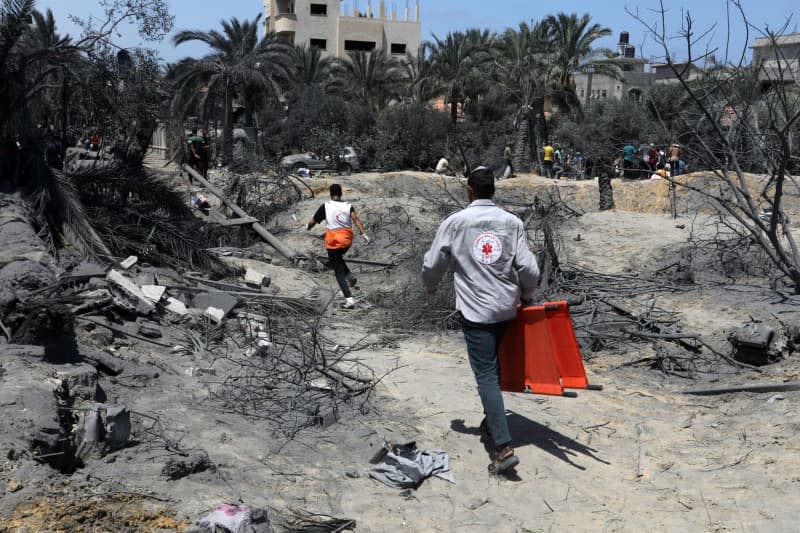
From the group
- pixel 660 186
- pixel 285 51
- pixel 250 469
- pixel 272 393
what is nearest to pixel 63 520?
pixel 250 469

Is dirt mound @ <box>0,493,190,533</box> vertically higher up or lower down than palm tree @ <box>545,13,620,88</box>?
lower down

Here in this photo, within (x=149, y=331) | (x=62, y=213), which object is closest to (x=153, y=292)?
(x=149, y=331)

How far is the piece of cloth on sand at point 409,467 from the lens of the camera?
14.8 ft

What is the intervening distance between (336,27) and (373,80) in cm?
2216

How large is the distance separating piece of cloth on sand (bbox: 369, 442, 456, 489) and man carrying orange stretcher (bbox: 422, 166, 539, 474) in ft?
1.01

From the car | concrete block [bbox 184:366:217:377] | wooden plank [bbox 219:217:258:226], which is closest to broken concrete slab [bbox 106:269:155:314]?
concrete block [bbox 184:366:217:377]

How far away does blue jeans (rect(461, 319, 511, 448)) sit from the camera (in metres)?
4.61

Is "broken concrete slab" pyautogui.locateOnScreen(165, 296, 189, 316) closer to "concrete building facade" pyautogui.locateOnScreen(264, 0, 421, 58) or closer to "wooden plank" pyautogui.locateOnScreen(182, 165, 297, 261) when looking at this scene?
"wooden plank" pyautogui.locateOnScreen(182, 165, 297, 261)

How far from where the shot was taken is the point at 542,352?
15.6 ft

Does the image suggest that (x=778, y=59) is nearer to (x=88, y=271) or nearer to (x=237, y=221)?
(x=88, y=271)

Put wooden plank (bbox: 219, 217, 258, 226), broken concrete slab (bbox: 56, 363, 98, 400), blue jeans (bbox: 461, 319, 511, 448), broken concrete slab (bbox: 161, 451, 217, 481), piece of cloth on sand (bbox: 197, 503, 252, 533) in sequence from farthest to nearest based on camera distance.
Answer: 1. wooden plank (bbox: 219, 217, 258, 226)
2. broken concrete slab (bbox: 56, 363, 98, 400)
3. blue jeans (bbox: 461, 319, 511, 448)
4. broken concrete slab (bbox: 161, 451, 217, 481)
5. piece of cloth on sand (bbox: 197, 503, 252, 533)

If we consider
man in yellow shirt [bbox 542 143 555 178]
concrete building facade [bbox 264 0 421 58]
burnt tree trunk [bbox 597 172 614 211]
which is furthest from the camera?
concrete building facade [bbox 264 0 421 58]

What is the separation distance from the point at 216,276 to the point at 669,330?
5482 mm

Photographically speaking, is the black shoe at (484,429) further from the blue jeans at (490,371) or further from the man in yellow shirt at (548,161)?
the man in yellow shirt at (548,161)
